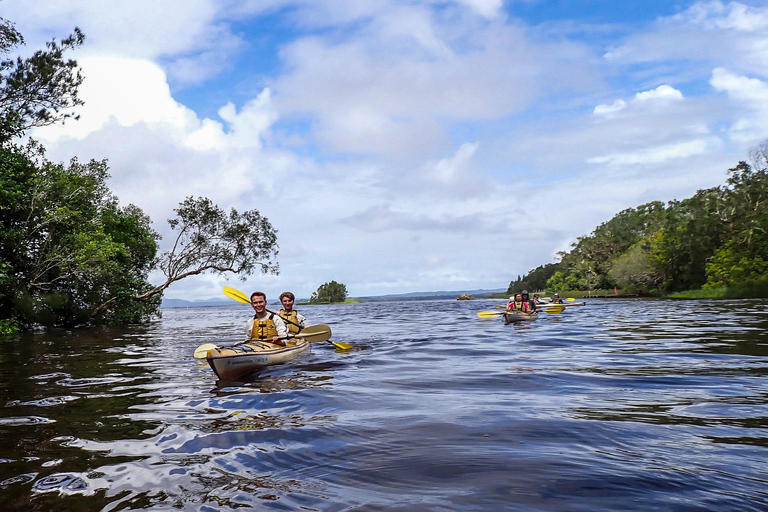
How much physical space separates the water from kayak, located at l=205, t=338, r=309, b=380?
29 cm

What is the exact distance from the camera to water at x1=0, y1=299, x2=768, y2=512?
3.69m

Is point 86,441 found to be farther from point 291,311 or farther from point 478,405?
point 291,311

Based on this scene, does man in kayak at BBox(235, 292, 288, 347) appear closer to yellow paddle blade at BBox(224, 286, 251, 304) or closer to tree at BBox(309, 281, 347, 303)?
yellow paddle blade at BBox(224, 286, 251, 304)

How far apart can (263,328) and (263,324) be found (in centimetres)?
10

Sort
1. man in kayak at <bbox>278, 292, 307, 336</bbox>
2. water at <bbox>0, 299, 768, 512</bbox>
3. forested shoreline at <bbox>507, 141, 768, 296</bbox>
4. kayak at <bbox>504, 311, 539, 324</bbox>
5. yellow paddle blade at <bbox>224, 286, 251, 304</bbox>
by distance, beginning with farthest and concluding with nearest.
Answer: forested shoreline at <bbox>507, 141, 768, 296</bbox>, kayak at <bbox>504, 311, 539, 324</bbox>, yellow paddle blade at <bbox>224, 286, 251, 304</bbox>, man in kayak at <bbox>278, 292, 307, 336</bbox>, water at <bbox>0, 299, 768, 512</bbox>

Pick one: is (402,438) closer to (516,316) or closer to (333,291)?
(516,316)

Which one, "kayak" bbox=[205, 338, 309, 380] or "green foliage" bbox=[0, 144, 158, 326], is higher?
"green foliage" bbox=[0, 144, 158, 326]

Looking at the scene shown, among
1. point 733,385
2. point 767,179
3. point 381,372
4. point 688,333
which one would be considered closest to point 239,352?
point 381,372

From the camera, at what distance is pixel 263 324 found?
487 inches

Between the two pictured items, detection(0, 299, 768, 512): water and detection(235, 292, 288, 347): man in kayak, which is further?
detection(235, 292, 288, 347): man in kayak

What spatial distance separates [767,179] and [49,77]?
6413cm

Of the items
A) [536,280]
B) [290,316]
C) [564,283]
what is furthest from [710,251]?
[536,280]

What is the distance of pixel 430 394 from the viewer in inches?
298

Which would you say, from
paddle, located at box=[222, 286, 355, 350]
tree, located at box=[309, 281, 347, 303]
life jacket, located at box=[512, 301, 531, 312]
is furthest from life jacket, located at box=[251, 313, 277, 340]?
A: tree, located at box=[309, 281, 347, 303]
